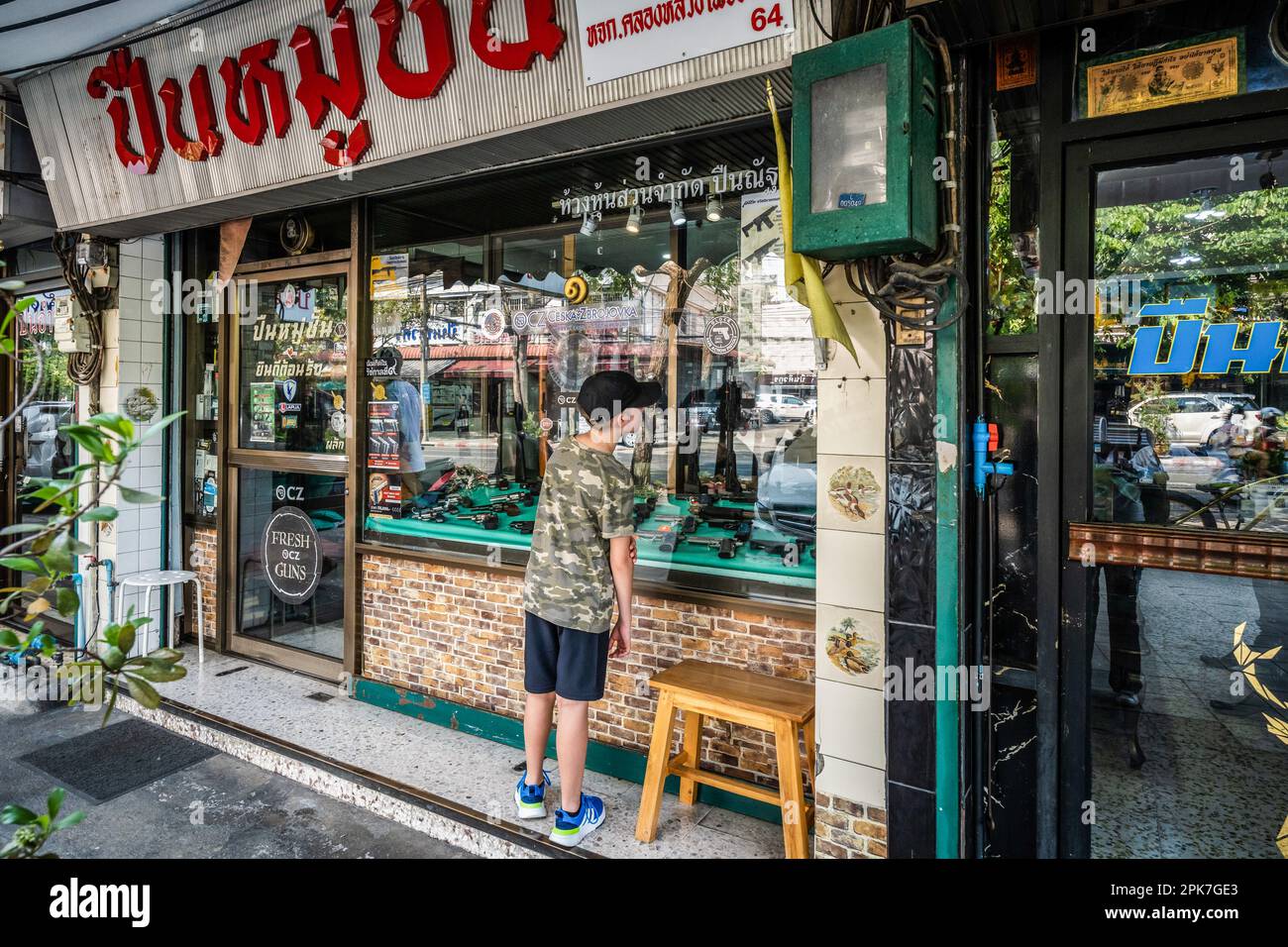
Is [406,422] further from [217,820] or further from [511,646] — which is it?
[217,820]

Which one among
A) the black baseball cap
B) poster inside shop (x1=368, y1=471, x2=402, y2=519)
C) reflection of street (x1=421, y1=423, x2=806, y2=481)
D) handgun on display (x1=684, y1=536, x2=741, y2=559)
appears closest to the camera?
the black baseball cap

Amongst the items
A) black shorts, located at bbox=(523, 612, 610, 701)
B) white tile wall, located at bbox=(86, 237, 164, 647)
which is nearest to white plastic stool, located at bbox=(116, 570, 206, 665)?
white tile wall, located at bbox=(86, 237, 164, 647)

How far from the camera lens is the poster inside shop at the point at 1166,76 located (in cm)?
218

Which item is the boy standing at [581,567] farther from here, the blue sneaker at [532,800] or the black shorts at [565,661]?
the blue sneaker at [532,800]

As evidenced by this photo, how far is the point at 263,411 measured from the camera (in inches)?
202

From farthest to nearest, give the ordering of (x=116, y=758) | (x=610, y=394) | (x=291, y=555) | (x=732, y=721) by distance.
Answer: (x=291, y=555)
(x=116, y=758)
(x=732, y=721)
(x=610, y=394)

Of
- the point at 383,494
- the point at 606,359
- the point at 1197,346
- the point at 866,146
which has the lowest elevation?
the point at 383,494

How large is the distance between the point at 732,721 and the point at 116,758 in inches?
130

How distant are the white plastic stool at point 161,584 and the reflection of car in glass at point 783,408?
349 cm

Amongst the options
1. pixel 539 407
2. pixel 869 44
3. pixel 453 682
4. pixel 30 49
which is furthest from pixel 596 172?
pixel 30 49

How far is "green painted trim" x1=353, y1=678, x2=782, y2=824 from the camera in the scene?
3.26 m

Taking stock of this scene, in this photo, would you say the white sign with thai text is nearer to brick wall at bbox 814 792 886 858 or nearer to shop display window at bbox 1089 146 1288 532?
shop display window at bbox 1089 146 1288 532

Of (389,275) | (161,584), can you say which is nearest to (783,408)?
(389,275)

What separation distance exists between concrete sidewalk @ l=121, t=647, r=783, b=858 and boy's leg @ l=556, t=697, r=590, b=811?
7.9 inches
